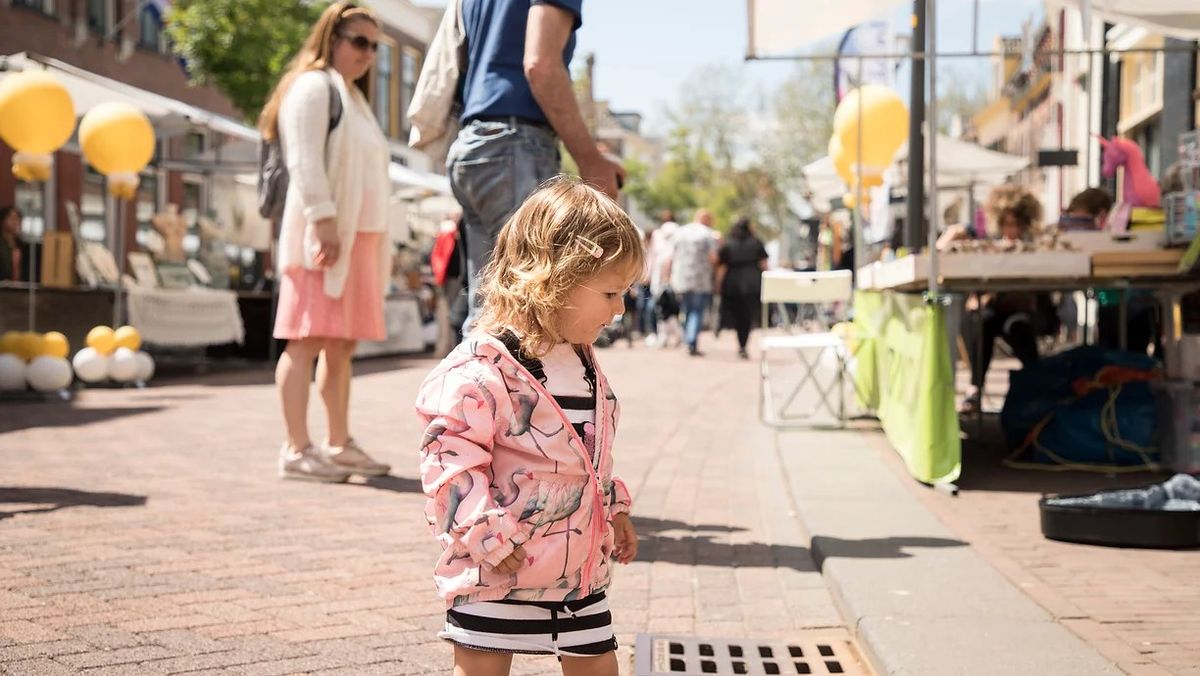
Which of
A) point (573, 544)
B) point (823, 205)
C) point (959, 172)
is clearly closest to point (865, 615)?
point (573, 544)

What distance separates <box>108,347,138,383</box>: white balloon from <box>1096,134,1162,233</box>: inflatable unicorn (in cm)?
780

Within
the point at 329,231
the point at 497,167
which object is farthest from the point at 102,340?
the point at 497,167

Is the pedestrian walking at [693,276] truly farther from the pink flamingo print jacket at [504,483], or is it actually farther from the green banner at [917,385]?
the pink flamingo print jacket at [504,483]

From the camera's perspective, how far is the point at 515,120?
169 inches

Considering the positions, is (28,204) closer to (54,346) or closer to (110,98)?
(110,98)

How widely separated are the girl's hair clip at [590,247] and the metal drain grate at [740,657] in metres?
1.32

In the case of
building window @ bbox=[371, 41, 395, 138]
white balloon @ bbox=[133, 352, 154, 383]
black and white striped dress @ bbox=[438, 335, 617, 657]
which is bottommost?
white balloon @ bbox=[133, 352, 154, 383]

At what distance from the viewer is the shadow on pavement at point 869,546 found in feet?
14.8

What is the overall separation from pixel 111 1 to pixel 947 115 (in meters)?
36.5

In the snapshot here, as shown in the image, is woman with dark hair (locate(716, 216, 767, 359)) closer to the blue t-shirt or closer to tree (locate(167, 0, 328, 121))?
tree (locate(167, 0, 328, 121))

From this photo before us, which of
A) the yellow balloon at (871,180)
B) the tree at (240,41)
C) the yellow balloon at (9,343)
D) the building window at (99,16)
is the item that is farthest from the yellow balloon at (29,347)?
the building window at (99,16)

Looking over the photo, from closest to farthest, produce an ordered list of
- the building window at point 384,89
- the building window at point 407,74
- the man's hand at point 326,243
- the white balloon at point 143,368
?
the man's hand at point 326,243
the white balloon at point 143,368
the building window at point 384,89
the building window at point 407,74

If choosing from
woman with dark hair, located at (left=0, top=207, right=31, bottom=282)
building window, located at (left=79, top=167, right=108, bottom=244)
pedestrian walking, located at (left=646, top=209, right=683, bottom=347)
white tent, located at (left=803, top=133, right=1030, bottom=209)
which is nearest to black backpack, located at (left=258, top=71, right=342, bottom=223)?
woman with dark hair, located at (left=0, top=207, right=31, bottom=282)

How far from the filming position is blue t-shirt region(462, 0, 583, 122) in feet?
14.0
